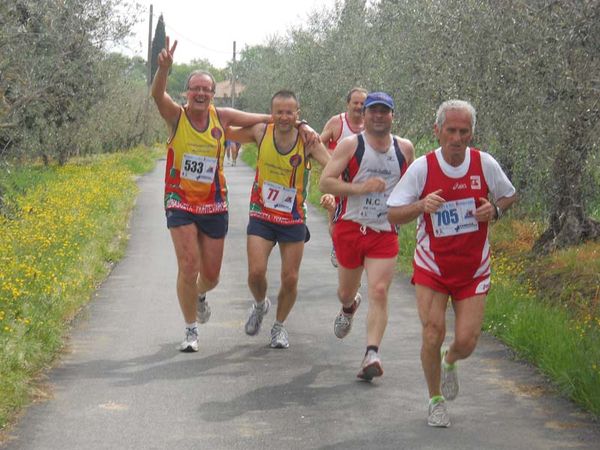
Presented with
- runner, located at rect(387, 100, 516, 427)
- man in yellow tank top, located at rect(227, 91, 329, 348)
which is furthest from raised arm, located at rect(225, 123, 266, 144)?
runner, located at rect(387, 100, 516, 427)

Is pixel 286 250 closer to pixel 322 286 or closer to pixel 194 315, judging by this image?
pixel 194 315

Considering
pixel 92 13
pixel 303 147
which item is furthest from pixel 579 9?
pixel 92 13

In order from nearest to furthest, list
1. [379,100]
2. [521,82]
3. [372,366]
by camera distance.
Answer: [372,366] → [379,100] → [521,82]

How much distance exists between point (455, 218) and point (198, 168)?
9.20 feet

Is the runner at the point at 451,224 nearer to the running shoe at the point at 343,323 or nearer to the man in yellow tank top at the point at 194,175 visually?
the running shoe at the point at 343,323

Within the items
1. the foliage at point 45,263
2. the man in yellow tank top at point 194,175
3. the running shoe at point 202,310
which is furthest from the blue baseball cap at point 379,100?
the foliage at point 45,263

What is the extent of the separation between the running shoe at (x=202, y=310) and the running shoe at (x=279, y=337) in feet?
2.35

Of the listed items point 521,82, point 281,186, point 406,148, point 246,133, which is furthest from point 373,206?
point 521,82

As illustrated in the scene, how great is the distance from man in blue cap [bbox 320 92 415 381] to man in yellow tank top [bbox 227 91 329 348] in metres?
0.58

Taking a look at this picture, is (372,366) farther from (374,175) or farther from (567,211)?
(567,211)

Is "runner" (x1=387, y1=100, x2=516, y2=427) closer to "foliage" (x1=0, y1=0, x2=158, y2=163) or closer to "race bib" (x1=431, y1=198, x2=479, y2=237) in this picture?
"race bib" (x1=431, y1=198, x2=479, y2=237)

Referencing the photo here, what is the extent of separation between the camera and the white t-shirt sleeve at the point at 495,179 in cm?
725

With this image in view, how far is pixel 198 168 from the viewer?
946 centimetres

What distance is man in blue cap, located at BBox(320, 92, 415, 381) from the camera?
28.0 ft
